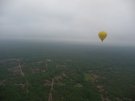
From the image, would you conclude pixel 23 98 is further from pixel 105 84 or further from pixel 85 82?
pixel 105 84

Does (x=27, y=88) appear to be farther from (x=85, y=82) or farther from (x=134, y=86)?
(x=134, y=86)

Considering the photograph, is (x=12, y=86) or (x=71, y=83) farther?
(x=71, y=83)

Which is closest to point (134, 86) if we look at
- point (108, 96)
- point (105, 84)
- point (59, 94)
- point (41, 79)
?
point (105, 84)

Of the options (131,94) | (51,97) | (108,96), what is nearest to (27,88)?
(51,97)

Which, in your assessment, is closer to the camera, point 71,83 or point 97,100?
point 97,100

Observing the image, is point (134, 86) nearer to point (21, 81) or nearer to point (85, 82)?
point (85, 82)

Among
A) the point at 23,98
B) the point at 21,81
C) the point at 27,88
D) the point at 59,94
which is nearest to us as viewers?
the point at 23,98

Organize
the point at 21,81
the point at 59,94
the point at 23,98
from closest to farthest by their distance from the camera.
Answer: the point at 23,98
the point at 59,94
the point at 21,81

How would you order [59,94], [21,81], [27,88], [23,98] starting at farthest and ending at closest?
[21,81], [27,88], [59,94], [23,98]
